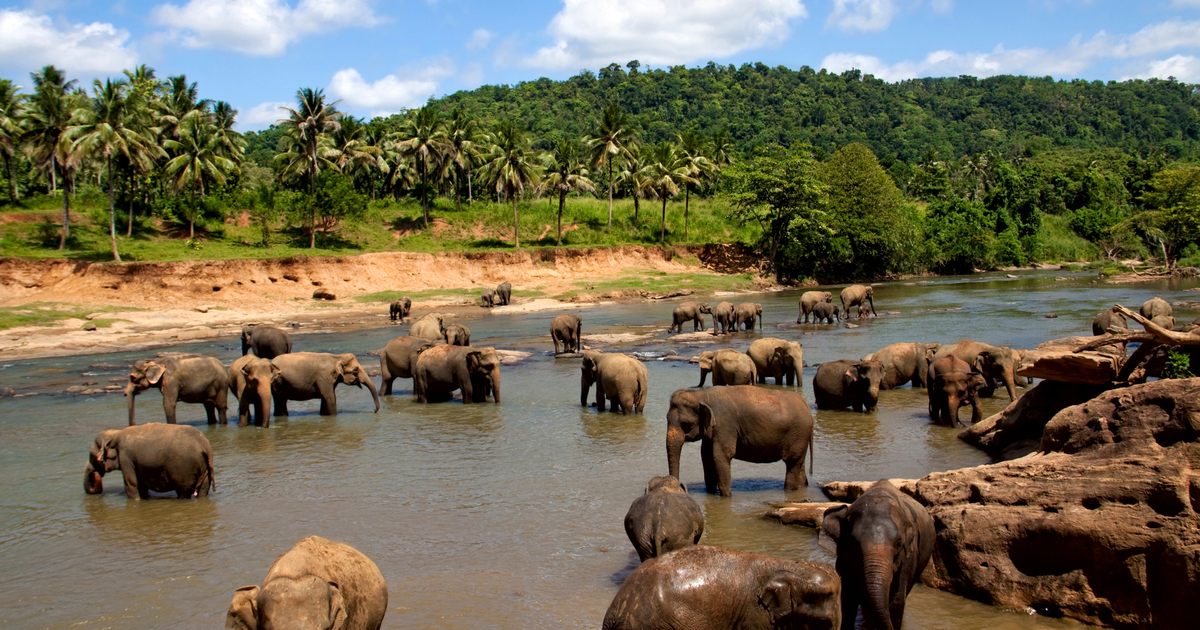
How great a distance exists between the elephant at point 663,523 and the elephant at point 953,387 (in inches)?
331

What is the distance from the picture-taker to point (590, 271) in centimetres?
6062

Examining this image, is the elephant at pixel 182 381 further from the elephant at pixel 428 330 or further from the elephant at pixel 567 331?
the elephant at pixel 567 331

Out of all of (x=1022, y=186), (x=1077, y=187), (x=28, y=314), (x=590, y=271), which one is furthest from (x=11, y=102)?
(x=1077, y=187)

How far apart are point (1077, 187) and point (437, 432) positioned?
87872mm

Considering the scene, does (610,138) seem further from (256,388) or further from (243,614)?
(243,614)

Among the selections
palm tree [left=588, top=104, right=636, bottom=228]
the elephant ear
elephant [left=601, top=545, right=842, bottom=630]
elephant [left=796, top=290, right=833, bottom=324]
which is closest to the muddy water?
elephant [left=601, top=545, right=842, bottom=630]

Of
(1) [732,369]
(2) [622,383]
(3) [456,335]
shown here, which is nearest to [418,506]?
(2) [622,383]

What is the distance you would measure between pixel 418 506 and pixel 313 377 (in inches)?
281

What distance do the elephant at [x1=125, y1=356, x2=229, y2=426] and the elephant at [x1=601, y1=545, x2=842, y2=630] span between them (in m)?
12.9

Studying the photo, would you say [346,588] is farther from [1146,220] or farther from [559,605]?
[1146,220]

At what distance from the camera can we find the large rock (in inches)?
273

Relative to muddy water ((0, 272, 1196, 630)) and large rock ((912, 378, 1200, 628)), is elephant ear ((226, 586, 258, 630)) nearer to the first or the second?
muddy water ((0, 272, 1196, 630))

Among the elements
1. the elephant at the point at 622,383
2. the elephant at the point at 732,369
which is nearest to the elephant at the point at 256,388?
the elephant at the point at 622,383

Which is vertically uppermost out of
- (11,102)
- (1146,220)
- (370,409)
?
(11,102)
